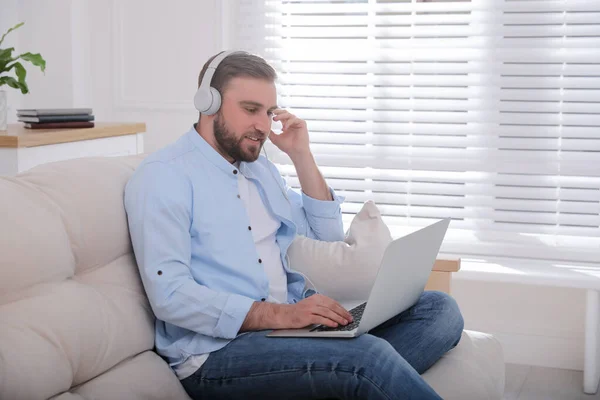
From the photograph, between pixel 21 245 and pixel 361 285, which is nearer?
pixel 21 245

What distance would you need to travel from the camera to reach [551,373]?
11.7 feet

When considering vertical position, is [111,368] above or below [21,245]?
below

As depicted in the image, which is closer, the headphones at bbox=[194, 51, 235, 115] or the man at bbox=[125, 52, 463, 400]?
the man at bbox=[125, 52, 463, 400]

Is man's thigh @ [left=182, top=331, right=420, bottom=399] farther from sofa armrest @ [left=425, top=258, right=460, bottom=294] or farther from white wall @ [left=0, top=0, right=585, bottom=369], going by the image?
white wall @ [left=0, top=0, right=585, bottom=369]

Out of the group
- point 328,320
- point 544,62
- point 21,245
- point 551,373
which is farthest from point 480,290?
point 21,245

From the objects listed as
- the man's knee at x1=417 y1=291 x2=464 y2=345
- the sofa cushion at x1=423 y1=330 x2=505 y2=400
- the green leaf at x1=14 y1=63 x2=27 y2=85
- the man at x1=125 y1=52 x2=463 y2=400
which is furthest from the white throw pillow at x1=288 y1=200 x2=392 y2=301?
the green leaf at x1=14 y1=63 x2=27 y2=85

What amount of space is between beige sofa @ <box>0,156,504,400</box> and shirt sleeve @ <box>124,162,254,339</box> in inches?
2.2

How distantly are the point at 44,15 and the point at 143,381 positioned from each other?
2.69 meters

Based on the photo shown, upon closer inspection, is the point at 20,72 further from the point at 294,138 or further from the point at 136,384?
the point at 136,384

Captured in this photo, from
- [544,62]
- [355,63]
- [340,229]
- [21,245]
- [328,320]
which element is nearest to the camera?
[21,245]

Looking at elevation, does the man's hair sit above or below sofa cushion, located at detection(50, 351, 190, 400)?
above

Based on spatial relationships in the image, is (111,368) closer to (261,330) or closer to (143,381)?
(143,381)

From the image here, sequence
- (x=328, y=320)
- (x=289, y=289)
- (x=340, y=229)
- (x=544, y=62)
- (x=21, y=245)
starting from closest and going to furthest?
(x=21, y=245) < (x=328, y=320) < (x=289, y=289) < (x=340, y=229) < (x=544, y=62)

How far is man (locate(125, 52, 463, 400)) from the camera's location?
67.8 inches
